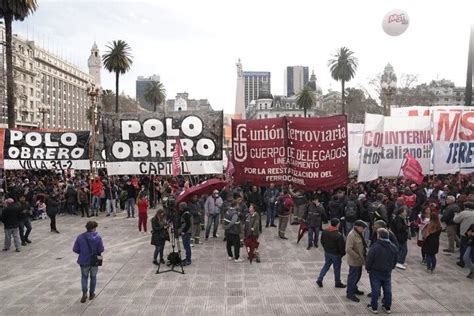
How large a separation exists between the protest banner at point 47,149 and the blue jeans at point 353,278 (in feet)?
43.4

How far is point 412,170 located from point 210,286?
8.26 m

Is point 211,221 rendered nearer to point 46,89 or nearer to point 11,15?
point 11,15

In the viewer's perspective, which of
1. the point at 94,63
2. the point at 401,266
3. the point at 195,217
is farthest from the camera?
the point at 94,63

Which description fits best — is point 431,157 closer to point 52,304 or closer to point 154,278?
point 154,278

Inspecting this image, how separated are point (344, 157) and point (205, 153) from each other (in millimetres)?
5223

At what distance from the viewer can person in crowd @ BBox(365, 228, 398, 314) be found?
666 centimetres

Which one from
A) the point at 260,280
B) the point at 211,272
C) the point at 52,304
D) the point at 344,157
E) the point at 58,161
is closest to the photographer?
the point at 52,304

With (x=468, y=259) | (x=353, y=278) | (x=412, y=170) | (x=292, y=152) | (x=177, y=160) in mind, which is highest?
(x=292, y=152)

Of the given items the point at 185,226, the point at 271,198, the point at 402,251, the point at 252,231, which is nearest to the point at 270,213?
the point at 271,198

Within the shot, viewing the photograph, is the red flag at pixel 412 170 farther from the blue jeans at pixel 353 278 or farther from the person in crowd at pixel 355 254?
the blue jeans at pixel 353 278

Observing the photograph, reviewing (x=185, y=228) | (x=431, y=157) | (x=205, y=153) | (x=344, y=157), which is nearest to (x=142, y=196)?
(x=205, y=153)

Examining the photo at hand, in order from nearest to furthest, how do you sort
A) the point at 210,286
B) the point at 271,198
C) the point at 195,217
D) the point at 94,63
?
the point at 210,286, the point at 195,217, the point at 271,198, the point at 94,63

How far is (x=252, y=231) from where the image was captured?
390 inches

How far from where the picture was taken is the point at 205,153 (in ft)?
48.0
